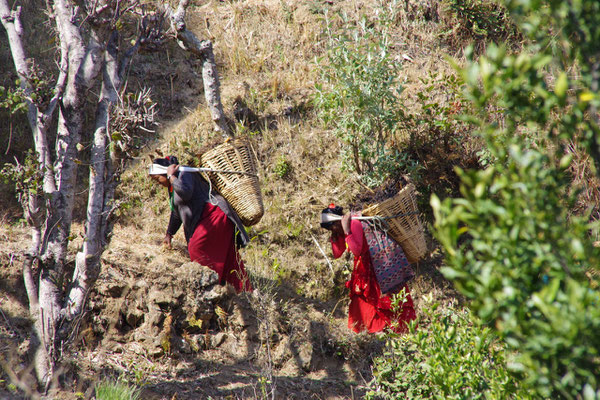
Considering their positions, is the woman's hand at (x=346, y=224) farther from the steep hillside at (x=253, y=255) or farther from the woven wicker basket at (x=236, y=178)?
the steep hillside at (x=253, y=255)

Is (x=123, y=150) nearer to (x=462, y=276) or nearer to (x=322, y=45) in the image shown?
(x=462, y=276)

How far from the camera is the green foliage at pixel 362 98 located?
5512 millimetres

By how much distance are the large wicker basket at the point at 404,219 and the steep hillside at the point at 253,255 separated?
114 cm

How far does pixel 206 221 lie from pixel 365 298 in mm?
1743

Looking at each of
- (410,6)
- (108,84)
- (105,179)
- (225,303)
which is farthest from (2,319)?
(410,6)

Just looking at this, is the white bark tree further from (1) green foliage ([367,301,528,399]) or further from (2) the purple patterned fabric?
(1) green foliage ([367,301,528,399])

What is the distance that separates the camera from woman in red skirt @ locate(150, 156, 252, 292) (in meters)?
4.85

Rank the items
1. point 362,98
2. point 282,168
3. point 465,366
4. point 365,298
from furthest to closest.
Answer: point 282,168
point 362,98
point 365,298
point 465,366

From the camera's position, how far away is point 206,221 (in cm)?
492

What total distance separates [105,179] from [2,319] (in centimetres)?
171

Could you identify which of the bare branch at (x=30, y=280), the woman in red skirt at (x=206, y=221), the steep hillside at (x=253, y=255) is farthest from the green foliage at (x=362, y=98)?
the bare branch at (x=30, y=280)

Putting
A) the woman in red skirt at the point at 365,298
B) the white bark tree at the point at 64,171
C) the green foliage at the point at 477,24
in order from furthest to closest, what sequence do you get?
the green foliage at the point at 477,24 < the woman in red skirt at the point at 365,298 < the white bark tree at the point at 64,171

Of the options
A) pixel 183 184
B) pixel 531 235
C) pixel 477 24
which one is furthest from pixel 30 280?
pixel 477 24

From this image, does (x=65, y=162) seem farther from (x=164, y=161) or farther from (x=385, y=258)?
(x=385, y=258)
